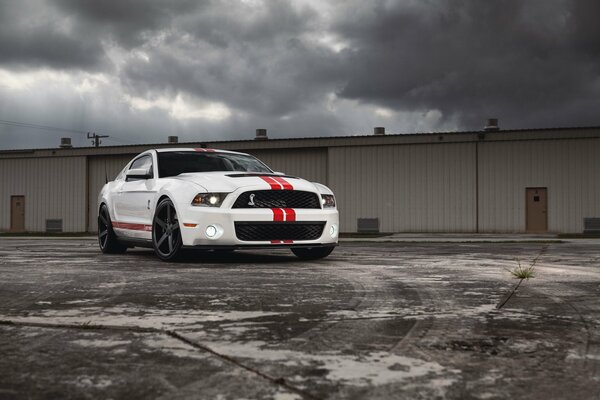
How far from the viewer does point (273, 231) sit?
7.85 meters

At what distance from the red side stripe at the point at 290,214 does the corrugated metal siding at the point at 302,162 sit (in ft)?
71.6

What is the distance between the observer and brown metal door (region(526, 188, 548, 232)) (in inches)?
1053

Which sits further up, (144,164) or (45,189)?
(45,189)

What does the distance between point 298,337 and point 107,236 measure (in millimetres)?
7256

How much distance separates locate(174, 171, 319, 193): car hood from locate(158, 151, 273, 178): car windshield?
0.35 m

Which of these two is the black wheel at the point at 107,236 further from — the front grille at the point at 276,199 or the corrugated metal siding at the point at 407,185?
the corrugated metal siding at the point at 407,185

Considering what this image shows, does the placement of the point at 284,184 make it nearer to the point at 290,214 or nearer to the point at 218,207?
the point at 290,214

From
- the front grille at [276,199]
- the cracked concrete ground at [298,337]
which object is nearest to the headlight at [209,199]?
the front grille at [276,199]

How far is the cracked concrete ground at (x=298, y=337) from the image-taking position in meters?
2.48

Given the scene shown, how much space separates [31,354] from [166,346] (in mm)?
584

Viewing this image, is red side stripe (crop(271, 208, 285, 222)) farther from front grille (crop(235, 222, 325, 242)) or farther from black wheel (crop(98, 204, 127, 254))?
black wheel (crop(98, 204, 127, 254))

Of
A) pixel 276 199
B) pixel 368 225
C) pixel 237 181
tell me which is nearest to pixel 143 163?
pixel 237 181

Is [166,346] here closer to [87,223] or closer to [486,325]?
[486,325]

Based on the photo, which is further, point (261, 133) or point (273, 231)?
point (261, 133)
